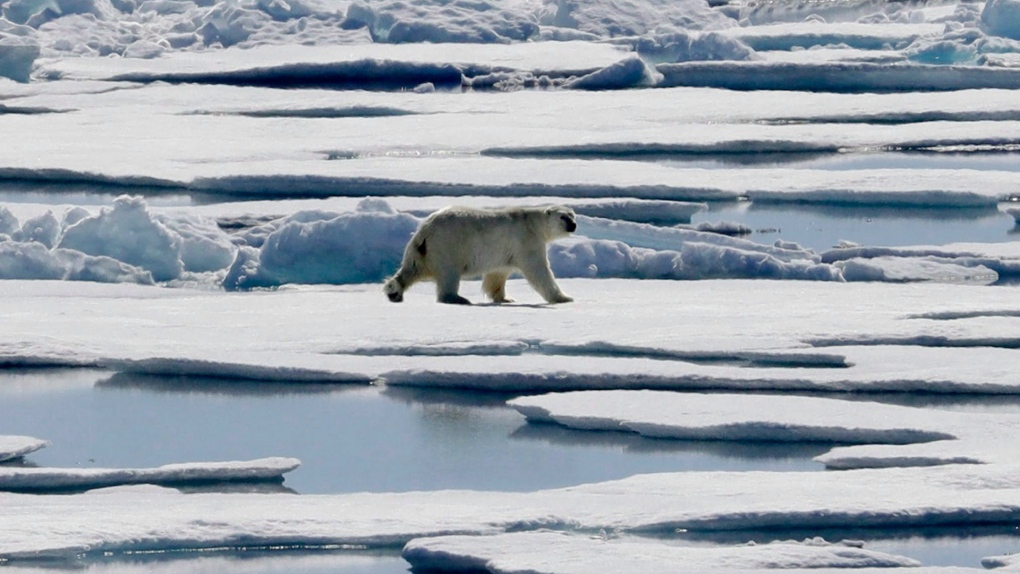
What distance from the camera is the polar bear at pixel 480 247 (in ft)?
21.4

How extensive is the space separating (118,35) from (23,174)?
8993 millimetres

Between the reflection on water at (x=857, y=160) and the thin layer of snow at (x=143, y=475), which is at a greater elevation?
the thin layer of snow at (x=143, y=475)

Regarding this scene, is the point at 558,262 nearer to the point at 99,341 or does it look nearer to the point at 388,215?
the point at 388,215

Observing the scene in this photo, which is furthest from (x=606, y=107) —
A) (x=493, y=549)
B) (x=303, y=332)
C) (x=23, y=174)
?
(x=493, y=549)

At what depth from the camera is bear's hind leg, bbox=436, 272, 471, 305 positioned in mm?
6586

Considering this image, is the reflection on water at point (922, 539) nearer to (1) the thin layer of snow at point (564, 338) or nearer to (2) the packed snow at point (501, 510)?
(2) the packed snow at point (501, 510)

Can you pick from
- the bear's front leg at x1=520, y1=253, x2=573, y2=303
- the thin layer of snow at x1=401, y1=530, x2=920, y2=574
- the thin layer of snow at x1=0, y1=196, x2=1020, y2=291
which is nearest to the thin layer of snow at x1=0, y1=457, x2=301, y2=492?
the thin layer of snow at x1=401, y1=530, x2=920, y2=574

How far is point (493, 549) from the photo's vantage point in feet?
11.3

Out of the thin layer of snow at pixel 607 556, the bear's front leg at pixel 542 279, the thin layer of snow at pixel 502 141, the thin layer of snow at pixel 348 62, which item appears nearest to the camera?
the thin layer of snow at pixel 607 556

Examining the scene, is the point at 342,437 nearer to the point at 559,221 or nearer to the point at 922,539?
the point at 922,539

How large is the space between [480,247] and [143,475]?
256cm

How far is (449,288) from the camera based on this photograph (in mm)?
6605

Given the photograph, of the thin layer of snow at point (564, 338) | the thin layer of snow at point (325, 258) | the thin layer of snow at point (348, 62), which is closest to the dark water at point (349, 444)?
the thin layer of snow at point (564, 338)

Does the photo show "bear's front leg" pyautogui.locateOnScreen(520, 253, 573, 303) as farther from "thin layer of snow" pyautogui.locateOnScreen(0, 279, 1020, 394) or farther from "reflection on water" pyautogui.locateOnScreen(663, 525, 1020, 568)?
"reflection on water" pyautogui.locateOnScreen(663, 525, 1020, 568)
